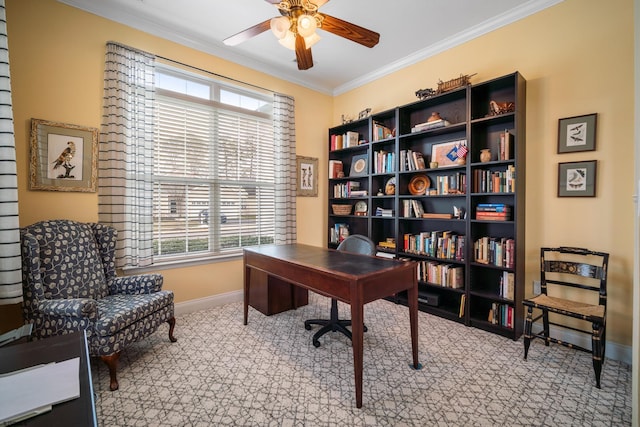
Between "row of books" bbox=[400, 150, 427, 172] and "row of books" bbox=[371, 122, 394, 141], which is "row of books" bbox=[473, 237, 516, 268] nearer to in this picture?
"row of books" bbox=[400, 150, 427, 172]

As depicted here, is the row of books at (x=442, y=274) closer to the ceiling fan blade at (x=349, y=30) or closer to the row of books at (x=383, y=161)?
the row of books at (x=383, y=161)

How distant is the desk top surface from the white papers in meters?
1.30

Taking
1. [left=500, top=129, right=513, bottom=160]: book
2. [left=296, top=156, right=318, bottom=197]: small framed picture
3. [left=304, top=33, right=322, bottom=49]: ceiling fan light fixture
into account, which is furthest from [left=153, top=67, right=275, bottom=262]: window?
[left=500, top=129, right=513, bottom=160]: book

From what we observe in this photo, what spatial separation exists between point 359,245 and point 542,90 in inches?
86.2

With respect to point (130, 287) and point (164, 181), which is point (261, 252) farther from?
point (164, 181)

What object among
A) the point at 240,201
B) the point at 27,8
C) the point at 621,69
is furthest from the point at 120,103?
the point at 621,69

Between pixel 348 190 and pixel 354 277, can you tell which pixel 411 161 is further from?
pixel 354 277

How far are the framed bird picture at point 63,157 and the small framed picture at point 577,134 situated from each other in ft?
13.7

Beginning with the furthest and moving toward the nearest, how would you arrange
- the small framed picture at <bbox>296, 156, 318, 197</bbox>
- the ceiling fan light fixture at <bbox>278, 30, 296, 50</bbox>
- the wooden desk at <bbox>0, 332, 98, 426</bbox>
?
the small framed picture at <bbox>296, 156, 318, 197</bbox> < the ceiling fan light fixture at <bbox>278, 30, 296, 50</bbox> < the wooden desk at <bbox>0, 332, 98, 426</bbox>

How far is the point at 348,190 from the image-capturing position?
422cm

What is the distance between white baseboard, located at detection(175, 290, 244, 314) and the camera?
3.12 meters

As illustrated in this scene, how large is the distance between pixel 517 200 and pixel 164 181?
3.55 meters

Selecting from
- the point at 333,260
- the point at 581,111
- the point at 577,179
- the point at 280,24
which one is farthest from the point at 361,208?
the point at 280,24

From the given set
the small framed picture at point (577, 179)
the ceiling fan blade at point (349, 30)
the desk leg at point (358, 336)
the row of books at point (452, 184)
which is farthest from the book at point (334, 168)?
the desk leg at point (358, 336)
